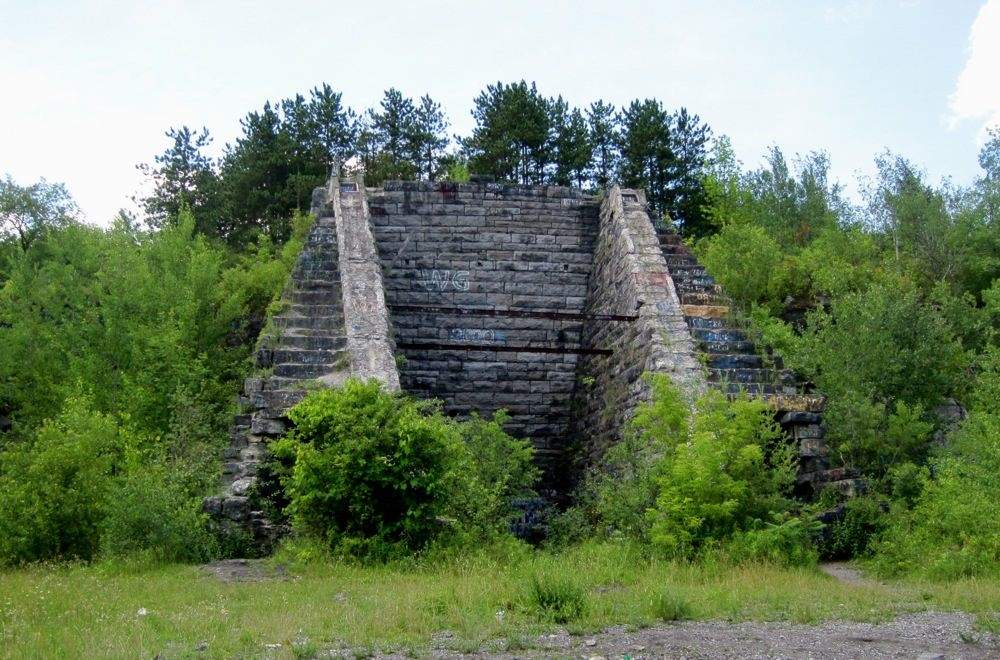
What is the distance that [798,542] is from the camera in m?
8.99

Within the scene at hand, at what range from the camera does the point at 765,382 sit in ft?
38.5

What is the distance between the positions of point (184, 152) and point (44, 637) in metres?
28.0

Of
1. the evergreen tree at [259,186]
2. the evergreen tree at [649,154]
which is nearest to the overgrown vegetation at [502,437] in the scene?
the evergreen tree at [259,186]

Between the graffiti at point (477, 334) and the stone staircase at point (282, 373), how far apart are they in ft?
9.95

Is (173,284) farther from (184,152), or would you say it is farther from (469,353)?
(184,152)

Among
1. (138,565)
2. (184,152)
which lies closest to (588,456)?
(138,565)

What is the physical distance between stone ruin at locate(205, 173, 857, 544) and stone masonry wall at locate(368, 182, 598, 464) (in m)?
0.02

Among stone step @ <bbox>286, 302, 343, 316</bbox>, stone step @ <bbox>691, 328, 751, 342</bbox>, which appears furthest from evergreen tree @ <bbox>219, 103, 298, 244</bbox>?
stone step @ <bbox>691, 328, 751, 342</bbox>

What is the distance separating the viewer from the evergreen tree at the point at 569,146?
2997 centimetres

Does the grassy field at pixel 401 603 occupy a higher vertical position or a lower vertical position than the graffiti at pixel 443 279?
lower

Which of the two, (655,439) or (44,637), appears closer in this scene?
(44,637)

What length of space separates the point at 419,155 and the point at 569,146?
16.3 feet

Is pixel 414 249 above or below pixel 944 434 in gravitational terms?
above

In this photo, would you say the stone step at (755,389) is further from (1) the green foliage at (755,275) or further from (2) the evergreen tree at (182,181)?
(2) the evergreen tree at (182,181)
